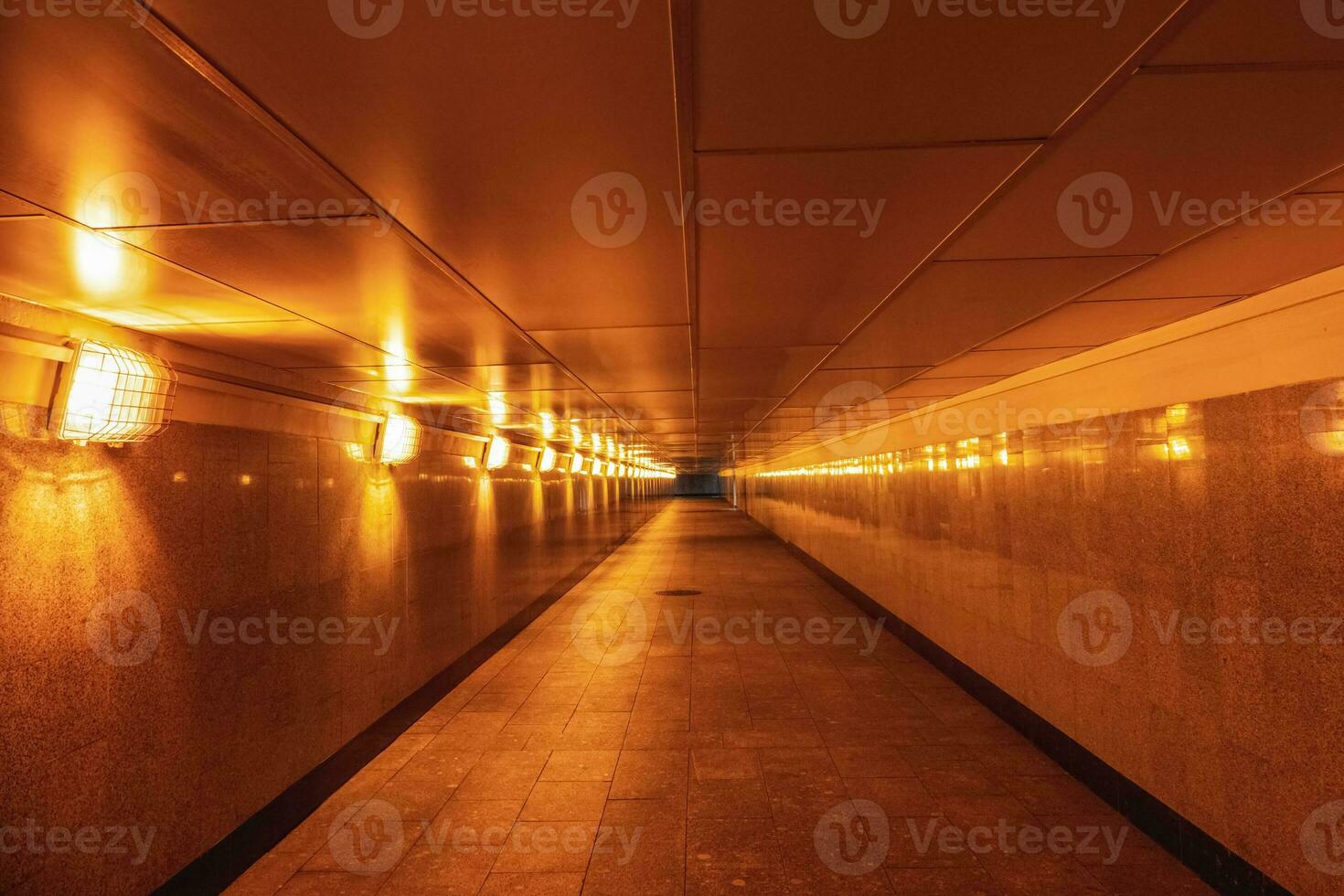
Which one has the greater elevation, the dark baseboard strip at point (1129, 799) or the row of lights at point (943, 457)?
the row of lights at point (943, 457)

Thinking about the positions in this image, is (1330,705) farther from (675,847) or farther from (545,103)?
(545,103)

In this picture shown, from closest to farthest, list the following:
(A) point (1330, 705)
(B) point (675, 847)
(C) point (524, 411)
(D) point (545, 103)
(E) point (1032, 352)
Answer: (D) point (545, 103)
(A) point (1330, 705)
(B) point (675, 847)
(E) point (1032, 352)
(C) point (524, 411)

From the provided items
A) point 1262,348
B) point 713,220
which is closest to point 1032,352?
point 1262,348

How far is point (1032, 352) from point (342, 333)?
3870mm

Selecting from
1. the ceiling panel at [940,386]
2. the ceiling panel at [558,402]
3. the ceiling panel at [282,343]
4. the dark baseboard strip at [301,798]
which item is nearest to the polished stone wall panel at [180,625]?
the dark baseboard strip at [301,798]

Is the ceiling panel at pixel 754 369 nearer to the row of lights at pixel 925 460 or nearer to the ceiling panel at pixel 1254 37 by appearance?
the row of lights at pixel 925 460

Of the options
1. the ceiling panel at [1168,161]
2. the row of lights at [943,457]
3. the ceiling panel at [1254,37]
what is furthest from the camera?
the row of lights at [943,457]

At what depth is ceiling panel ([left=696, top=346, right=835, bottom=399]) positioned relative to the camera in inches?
161

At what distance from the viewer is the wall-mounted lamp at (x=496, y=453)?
797 cm

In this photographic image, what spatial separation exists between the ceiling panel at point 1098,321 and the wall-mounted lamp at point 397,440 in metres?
4.17

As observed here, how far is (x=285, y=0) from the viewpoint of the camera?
107 cm

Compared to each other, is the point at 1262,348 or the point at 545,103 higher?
the point at 545,103

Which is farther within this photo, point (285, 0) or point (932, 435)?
point (932, 435)

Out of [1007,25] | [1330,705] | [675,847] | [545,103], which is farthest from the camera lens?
[675,847]
